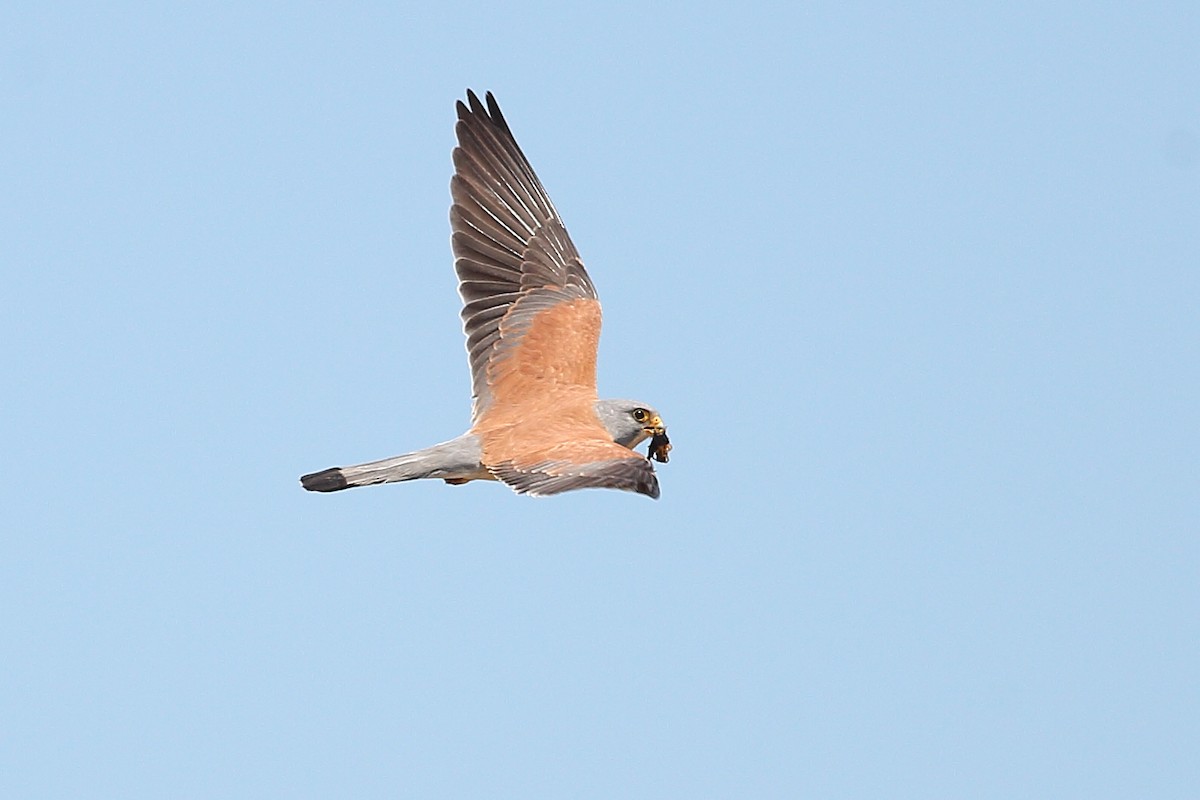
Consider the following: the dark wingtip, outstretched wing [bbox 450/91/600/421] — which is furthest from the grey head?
the dark wingtip

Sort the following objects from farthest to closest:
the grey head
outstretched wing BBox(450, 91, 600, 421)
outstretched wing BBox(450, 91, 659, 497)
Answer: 1. outstretched wing BBox(450, 91, 600, 421)
2. outstretched wing BBox(450, 91, 659, 497)
3. the grey head

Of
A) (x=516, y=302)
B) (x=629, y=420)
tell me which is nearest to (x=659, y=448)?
(x=629, y=420)

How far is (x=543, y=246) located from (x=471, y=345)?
134cm

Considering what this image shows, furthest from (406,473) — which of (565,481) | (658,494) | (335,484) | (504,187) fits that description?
(504,187)

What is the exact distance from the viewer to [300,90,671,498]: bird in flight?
11.8 m

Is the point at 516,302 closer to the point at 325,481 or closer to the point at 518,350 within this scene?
the point at 518,350

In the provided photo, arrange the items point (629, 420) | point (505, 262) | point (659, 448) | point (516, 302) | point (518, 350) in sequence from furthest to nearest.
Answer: point (505, 262) → point (516, 302) → point (518, 350) → point (659, 448) → point (629, 420)

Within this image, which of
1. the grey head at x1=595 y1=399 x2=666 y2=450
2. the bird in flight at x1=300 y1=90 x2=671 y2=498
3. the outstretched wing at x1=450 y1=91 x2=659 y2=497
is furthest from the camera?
the outstretched wing at x1=450 y1=91 x2=659 y2=497

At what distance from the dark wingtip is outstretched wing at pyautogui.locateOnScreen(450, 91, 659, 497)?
1080 mm

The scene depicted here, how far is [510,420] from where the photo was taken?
12.8 metres

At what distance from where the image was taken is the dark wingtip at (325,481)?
11.8 metres

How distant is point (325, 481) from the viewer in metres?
11.9

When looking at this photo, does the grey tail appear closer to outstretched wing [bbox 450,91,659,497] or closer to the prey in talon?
outstretched wing [bbox 450,91,659,497]

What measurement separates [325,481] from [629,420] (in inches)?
94.6
